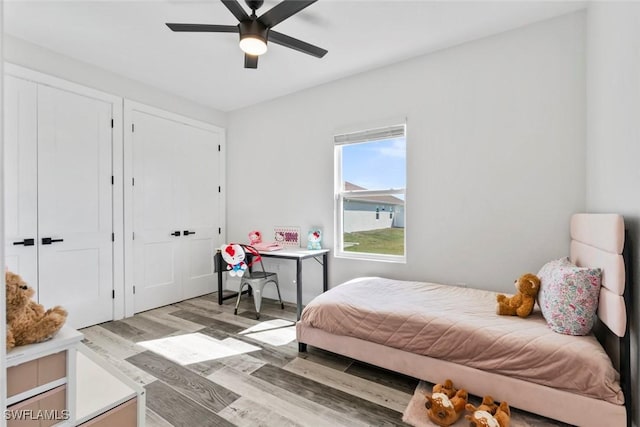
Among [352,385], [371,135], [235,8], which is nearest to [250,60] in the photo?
[235,8]

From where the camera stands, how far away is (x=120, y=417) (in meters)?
1.04

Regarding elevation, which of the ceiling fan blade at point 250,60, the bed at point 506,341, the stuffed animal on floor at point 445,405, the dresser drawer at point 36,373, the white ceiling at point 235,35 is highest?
the white ceiling at point 235,35

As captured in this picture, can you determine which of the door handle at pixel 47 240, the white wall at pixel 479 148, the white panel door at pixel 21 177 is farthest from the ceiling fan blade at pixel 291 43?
the door handle at pixel 47 240

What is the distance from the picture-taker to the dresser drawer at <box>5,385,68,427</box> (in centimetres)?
77

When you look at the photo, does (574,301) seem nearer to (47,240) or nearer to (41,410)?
(41,410)

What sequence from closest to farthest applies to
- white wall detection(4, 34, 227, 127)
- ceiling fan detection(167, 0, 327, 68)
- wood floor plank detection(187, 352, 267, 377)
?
ceiling fan detection(167, 0, 327, 68), wood floor plank detection(187, 352, 267, 377), white wall detection(4, 34, 227, 127)

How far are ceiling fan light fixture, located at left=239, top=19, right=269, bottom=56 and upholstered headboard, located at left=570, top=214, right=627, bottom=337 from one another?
7.64 feet

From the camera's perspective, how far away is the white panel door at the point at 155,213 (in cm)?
328

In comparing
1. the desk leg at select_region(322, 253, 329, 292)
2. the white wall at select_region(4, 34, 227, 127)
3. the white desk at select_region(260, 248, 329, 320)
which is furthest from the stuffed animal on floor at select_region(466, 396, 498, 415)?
the white wall at select_region(4, 34, 227, 127)

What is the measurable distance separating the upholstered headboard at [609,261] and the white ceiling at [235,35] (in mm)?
1712

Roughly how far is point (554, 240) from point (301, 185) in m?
2.56

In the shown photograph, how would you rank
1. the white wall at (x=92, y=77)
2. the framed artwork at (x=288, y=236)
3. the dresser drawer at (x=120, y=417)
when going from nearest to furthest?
the dresser drawer at (x=120, y=417) → the white wall at (x=92, y=77) → the framed artwork at (x=288, y=236)

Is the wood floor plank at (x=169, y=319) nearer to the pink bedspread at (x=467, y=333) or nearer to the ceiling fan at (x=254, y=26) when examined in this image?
the pink bedspread at (x=467, y=333)

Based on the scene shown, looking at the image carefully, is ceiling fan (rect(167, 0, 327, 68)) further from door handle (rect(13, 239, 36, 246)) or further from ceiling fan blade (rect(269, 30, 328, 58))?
door handle (rect(13, 239, 36, 246))
